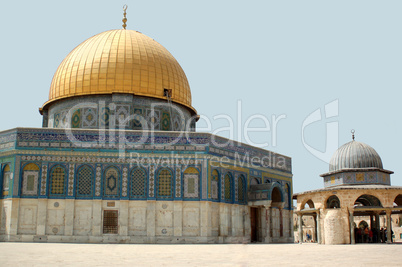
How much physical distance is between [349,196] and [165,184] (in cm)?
971

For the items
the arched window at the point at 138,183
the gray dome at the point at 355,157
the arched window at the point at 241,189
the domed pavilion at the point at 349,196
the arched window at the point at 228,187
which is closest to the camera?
the arched window at the point at 138,183

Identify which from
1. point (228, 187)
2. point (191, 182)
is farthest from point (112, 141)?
point (228, 187)

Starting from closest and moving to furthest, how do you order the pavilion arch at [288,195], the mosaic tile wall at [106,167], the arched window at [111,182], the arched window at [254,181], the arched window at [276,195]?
the mosaic tile wall at [106,167], the arched window at [111,182], the arched window at [254,181], the arched window at [276,195], the pavilion arch at [288,195]

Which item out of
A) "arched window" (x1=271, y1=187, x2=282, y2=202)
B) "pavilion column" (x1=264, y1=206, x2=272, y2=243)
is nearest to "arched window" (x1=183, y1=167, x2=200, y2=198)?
"pavilion column" (x1=264, y1=206, x2=272, y2=243)

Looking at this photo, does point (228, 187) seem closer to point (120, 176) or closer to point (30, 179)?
point (120, 176)

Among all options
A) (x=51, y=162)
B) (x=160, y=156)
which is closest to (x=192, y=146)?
(x=160, y=156)

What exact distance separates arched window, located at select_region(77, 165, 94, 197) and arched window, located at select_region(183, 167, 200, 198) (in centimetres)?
432

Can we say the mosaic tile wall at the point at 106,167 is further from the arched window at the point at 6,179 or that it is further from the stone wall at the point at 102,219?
the arched window at the point at 6,179

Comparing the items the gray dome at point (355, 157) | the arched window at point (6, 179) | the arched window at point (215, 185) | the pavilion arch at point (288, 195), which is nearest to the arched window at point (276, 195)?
the pavilion arch at point (288, 195)

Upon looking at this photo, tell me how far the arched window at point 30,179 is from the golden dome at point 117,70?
17.6 feet

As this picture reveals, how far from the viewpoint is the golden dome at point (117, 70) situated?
25.2 metres

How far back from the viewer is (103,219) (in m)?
21.5

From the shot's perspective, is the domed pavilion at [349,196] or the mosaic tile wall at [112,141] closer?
the mosaic tile wall at [112,141]

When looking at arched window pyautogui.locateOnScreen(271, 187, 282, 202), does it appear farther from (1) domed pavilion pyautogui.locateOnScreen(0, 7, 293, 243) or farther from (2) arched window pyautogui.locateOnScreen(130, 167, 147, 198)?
(2) arched window pyautogui.locateOnScreen(130, 167, 147, 198)
